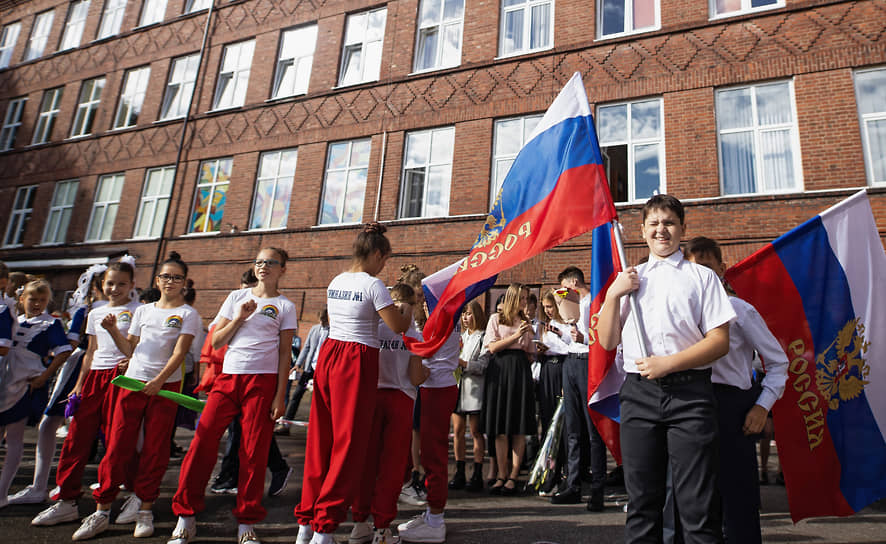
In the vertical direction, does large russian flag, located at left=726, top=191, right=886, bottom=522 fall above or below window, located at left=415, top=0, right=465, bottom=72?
below

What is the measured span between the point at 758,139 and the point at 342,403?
10138 millimetres

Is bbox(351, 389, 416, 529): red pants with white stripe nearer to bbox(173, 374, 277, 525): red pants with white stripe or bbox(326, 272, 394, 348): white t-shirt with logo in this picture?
bbox(326, 272, 394, 348): white t-shirt with logo

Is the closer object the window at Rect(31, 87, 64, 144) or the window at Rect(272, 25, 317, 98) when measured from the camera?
the window at Rect(272, 25, 317, 98)

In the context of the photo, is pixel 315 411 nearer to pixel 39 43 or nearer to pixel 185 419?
pixel 185 419

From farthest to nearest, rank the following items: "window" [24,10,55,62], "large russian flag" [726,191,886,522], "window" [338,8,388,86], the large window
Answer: "window" [24,10,55,62] < "window" [338,8,388,86] < the large window < "large russian flag" [726,191,886,522]

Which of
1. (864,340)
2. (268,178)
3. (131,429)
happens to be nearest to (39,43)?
(268,178)

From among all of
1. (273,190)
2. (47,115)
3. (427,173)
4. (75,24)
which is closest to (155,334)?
(427,173)

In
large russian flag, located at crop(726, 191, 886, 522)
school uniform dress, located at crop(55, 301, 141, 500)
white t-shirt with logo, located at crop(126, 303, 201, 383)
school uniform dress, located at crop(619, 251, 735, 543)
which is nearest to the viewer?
school uniform dress, located at crop(619, 251, 735, 543)

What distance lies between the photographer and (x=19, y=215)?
19125 millimetres

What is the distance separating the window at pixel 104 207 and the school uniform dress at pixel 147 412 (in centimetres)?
1541

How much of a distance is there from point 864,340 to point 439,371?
2.95 meters

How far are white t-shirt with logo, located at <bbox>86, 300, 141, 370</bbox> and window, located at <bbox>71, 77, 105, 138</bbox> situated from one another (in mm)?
17865

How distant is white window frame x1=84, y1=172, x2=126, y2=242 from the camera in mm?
17125

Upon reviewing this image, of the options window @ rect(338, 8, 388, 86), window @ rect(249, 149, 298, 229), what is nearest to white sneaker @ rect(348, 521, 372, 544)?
window @ rect(249, 149, 298, 229)
